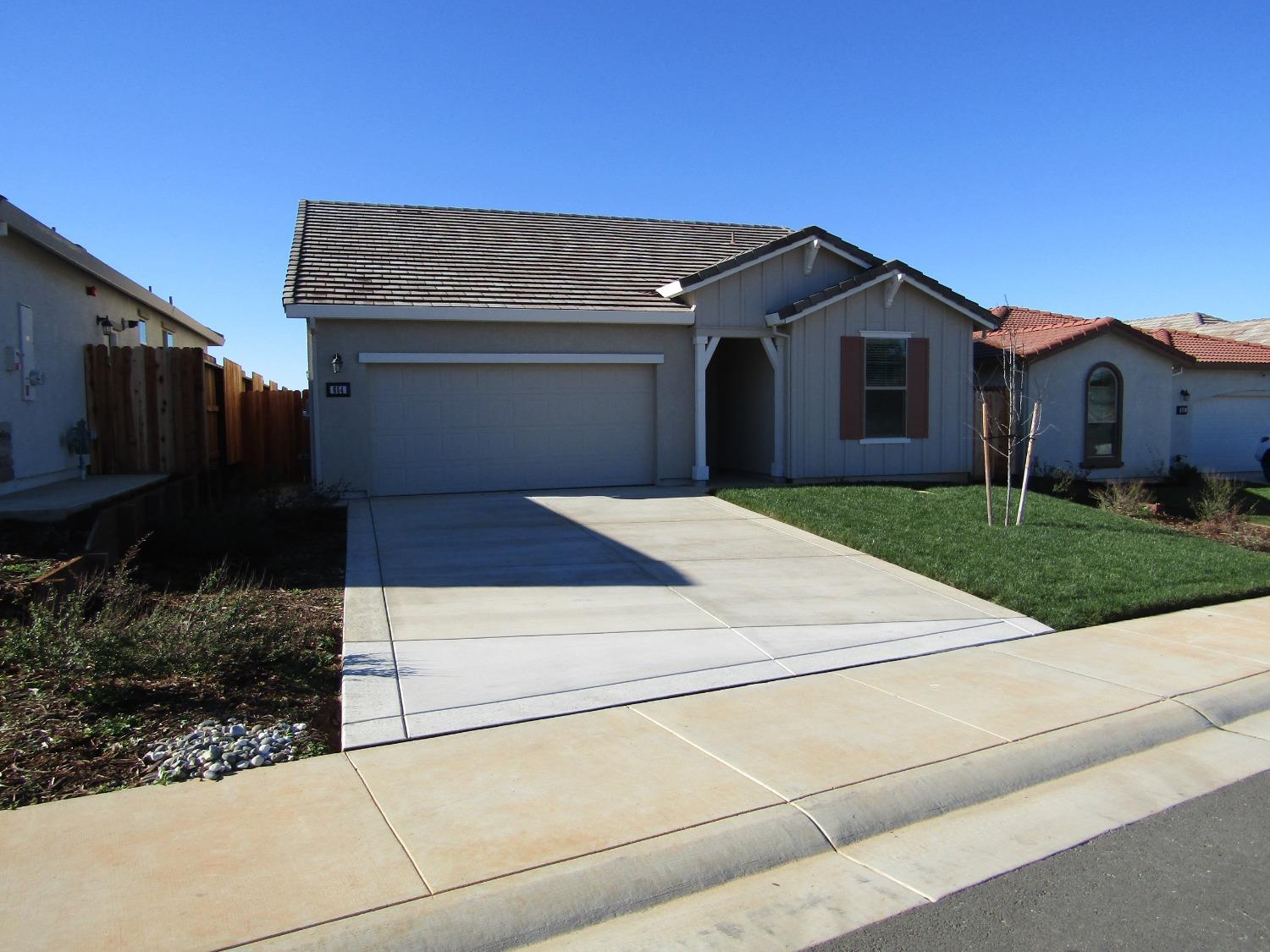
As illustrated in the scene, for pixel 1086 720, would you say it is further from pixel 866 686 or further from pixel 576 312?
pixel 576 312

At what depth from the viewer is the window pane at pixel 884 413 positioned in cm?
1714

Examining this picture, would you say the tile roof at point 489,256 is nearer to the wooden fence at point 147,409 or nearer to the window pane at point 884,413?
the wooden fence at point 147,409

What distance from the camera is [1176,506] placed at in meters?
17.4

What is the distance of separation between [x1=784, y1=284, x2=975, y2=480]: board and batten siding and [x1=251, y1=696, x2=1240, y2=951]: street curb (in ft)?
36.4

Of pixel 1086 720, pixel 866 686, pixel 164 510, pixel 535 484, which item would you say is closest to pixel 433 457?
pixel 535 484

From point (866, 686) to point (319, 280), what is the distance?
11.3 metres

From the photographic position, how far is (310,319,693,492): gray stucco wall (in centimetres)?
1440

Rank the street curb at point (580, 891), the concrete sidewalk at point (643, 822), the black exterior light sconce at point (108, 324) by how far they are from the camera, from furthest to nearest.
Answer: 1. the black exterior light sconce at point (108, 324)
2. the concrete sidewalk at point (643, 822)
3. the street curb at point (580, 891)

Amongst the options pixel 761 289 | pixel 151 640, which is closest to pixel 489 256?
pixel 761 289

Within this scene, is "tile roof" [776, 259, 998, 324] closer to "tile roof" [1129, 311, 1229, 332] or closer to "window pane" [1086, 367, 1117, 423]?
"window pane" [1086, 367, 1117, 423]

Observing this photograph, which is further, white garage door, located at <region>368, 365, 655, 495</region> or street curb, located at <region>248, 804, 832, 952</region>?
white garage door, located at <region>368, 365, 655, 495</region>

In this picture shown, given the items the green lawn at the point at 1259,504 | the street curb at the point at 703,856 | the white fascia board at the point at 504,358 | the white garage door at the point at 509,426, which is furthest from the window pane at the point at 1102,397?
the street curb at the point at 703,856

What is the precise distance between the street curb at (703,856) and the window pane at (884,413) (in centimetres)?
1161

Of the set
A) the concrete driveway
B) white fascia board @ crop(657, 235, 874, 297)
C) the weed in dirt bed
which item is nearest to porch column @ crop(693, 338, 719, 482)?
white fascia board @ crop(657, 235, 874, 297)
